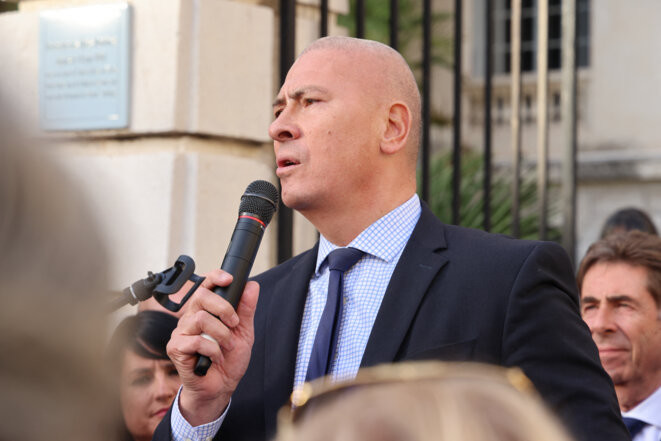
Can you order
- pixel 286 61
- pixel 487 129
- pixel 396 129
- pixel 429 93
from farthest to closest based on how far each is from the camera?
pixel 487 129, pixel 429 93, pixel 286 61, pixel 396 129

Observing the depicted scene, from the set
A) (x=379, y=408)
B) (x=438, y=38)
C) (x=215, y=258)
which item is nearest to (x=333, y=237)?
(x=215, y=258)

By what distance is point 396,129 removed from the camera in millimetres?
2570

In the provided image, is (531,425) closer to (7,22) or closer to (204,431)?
(204,431)

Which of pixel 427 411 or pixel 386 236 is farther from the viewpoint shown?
pixel 386 236

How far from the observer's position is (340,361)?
89.4 inches

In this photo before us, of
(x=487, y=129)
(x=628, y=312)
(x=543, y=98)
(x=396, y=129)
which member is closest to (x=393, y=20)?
(x=487, y=129)

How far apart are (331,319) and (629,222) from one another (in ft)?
13.0

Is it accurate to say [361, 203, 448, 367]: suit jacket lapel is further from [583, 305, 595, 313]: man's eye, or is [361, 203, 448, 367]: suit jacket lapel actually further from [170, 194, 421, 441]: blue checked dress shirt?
[583, 305, 595, 313]: man's eye

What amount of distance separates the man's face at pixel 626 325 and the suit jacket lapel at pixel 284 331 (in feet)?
4.56

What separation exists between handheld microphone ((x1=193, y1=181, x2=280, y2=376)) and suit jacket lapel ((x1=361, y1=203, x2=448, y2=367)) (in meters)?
0.35

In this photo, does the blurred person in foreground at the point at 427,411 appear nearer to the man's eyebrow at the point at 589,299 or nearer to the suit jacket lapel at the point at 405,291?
the suit jacket lapel at the point at 405,291

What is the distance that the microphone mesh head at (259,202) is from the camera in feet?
6.98

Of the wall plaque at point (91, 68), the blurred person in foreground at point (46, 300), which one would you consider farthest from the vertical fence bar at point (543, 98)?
the blurred person in foreground at point (46, 300)

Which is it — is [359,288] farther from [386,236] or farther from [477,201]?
[477,201]
